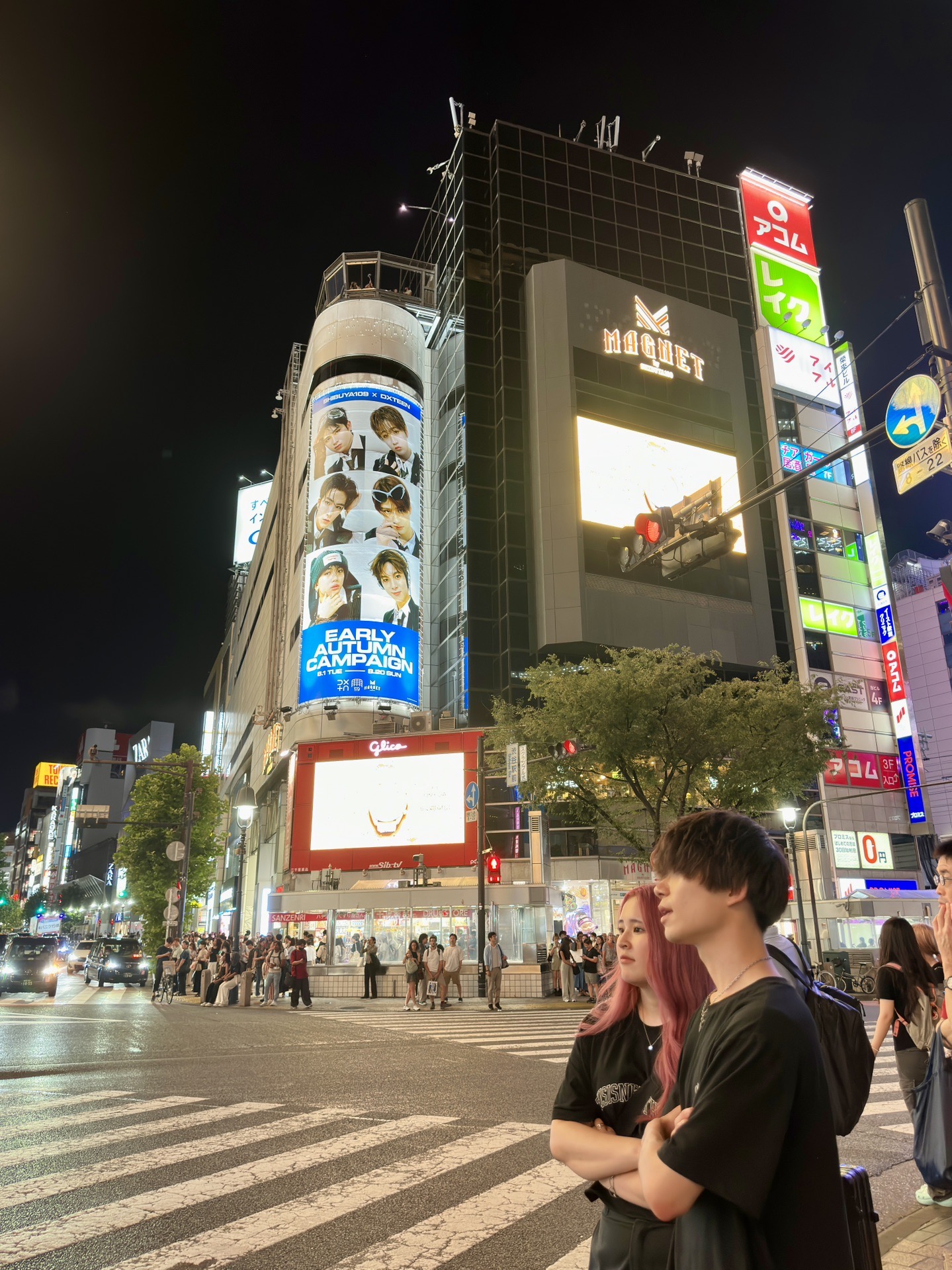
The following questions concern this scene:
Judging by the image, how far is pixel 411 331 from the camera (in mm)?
49469

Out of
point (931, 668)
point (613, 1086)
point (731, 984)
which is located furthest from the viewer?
point (931, 668)

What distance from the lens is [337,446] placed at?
147 feet

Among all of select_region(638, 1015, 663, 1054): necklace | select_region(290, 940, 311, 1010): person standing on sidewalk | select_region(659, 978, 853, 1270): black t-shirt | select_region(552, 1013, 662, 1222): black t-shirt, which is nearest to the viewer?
select_region(659, 978, 853, 1270): black t-shirt

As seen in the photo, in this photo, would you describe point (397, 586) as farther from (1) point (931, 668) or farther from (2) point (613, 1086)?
(1) point (931, 668)

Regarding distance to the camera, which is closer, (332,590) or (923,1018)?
(923,1018)

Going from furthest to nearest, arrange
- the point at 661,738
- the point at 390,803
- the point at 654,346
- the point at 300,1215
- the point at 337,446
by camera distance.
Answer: the point at 654,346
the point at 337,446
the point at 390,803
the point at 661,738
the point at 300,1215

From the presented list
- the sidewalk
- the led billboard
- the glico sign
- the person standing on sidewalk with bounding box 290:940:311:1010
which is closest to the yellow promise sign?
the sidewalk

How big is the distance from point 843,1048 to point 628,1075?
65 centimetres

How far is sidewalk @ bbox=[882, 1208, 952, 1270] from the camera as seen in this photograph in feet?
13.8

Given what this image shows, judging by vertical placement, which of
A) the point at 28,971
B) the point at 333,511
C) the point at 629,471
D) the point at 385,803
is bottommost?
the point at 28,971

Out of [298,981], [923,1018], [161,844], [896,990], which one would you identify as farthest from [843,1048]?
[161,844]

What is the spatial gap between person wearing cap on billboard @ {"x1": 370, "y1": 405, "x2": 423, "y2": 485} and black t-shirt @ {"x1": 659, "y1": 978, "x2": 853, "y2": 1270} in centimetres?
4390

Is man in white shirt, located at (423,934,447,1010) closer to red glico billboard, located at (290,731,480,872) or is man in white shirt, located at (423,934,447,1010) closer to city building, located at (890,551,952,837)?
red glico billboard, located at (290,731,480,872)

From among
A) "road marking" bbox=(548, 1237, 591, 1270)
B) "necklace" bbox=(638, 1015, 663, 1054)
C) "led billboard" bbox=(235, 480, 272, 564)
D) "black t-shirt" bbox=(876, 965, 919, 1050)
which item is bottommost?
"road marking" bbox=(548, 1237, 591, 1270)
